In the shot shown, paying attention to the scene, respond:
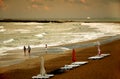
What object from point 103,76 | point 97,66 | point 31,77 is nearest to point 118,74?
point 103,76

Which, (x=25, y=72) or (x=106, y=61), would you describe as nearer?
(x=25, y=72)

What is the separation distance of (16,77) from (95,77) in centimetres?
477

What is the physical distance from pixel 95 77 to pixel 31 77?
3.67 meters

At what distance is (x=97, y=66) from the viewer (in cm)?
1919

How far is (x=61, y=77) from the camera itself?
16406mm

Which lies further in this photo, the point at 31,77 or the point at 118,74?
the point at 31,77

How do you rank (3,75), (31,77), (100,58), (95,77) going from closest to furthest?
(95,77) < (31,77) < (3,75) < (100,58)

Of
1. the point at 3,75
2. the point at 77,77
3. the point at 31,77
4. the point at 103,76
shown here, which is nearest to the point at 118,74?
the point at 103,76

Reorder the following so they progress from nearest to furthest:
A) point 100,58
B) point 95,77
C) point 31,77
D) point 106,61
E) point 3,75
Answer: point 95,77
point 31,77
point 3,75
point 106,61
point 100,58

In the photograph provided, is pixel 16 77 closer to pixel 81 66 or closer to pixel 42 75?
pixel 42 75

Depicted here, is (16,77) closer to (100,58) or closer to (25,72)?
(25,72)

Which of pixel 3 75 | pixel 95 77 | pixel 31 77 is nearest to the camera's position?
pixel 95 77

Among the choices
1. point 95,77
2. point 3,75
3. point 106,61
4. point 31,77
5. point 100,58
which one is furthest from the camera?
point 100,58

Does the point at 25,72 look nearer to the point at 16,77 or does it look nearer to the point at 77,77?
the point at 16,77
